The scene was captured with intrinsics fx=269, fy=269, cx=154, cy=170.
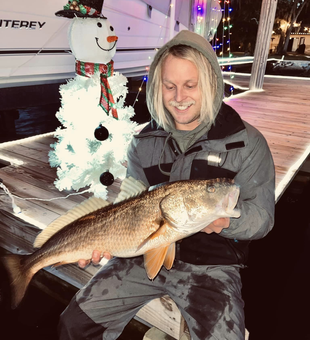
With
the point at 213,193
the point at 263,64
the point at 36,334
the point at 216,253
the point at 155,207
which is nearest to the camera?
the point at 213,193

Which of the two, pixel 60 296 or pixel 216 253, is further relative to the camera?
pixel 60 296

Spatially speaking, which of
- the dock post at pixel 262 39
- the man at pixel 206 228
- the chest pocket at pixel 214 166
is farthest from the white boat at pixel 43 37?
the dock post at pixel 262 39

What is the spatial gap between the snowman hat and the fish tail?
255cm

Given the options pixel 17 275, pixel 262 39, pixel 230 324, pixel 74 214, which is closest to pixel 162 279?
pixel 230 324

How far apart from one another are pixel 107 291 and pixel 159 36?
8030 millimetres

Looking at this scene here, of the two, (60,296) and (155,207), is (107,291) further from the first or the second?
(60,296)

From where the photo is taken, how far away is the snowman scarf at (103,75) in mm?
3068

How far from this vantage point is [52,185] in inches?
143

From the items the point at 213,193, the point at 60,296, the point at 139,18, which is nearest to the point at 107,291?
the point at 213,193

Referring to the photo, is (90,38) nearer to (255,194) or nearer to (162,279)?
(255,194)

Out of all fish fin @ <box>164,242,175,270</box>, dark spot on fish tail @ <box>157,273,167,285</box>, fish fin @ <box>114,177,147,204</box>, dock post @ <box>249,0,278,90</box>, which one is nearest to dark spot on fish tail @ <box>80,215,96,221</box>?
fish fin @ <box>114,177,147,204</box>

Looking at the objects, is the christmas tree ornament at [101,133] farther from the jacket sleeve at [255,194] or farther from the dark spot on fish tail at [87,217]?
the jacket sleeve at [255,194]

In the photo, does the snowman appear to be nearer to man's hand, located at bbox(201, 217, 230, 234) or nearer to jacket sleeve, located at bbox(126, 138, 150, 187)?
jacket sleeve, located at bbox(126, 138, 150, 187)

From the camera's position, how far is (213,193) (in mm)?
1438
